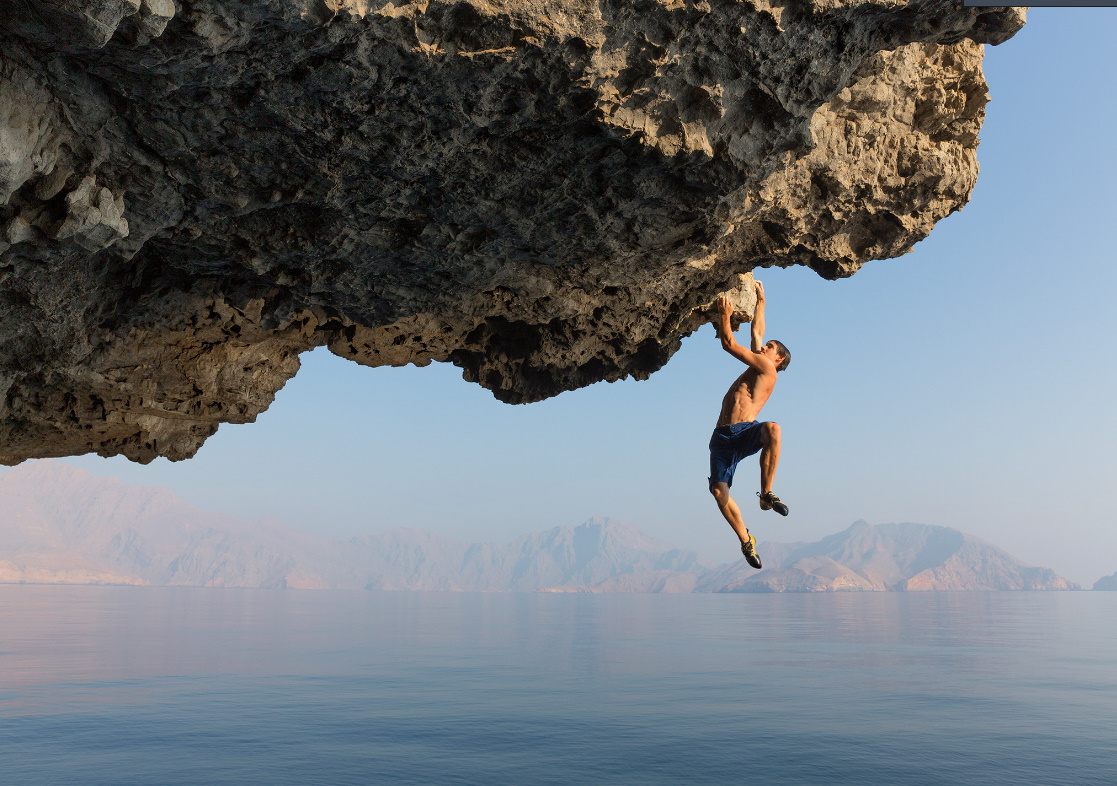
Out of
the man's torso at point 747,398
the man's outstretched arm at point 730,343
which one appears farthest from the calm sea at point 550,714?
the man's outstretched arm at point 730,343

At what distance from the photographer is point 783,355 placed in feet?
30.0

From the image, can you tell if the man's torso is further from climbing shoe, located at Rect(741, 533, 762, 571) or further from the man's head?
climbing shoe, located at Rect(741, 533, 762, 571)

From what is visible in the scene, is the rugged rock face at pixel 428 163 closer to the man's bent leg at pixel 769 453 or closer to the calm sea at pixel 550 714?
the man's bent leg at pixel 769 453

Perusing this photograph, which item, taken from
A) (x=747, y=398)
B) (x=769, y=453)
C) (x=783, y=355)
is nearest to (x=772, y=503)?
(x=769, y=453)

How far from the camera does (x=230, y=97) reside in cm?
480

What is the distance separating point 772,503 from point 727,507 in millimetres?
634

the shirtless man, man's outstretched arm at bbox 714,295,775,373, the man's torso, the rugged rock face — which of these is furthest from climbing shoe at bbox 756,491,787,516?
the rugged rock face

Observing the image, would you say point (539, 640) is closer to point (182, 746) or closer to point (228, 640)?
point (228, 640)

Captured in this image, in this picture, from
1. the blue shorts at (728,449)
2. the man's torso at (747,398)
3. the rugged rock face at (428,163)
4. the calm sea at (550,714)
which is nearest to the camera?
the rugged rock face at (428,163)

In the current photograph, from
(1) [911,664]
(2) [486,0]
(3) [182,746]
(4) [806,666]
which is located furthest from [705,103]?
(1) [911,664]

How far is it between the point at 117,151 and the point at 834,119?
6.28 meters

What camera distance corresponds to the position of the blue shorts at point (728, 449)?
8.65 meters

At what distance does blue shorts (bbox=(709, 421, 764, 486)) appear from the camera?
865cm

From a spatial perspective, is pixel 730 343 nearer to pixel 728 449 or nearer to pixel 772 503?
pixel 728 449
